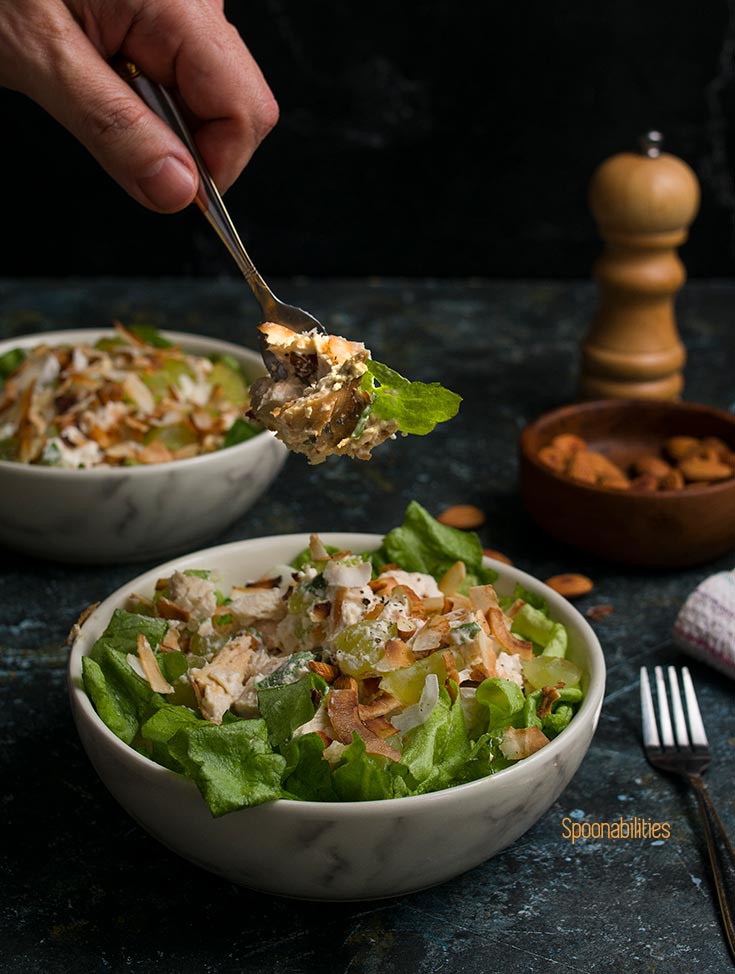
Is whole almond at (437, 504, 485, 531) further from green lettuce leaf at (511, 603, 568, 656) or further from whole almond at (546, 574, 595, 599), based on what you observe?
green lettuce leaf at (511, 603, 568, 656)

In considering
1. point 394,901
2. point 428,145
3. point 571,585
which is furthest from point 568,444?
point 428,145

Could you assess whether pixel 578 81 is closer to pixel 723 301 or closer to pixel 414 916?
pixel 723 301

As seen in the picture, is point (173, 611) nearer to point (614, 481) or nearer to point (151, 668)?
point (151, 668)

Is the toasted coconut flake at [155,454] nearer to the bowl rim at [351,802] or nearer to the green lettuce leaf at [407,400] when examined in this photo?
the bowl rim at [351,802]

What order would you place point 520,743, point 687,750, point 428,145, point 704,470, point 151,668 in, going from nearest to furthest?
point 520,743
point 151,668
point 687,750
point 704,470
point 428,145

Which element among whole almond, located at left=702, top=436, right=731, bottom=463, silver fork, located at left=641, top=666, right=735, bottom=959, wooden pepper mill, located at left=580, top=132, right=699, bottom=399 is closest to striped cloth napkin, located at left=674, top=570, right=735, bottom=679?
silver fork, located at left=641, top=666, right=735, bottom=959

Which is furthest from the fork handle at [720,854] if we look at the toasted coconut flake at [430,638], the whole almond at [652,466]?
the whole almond at [652,466]
